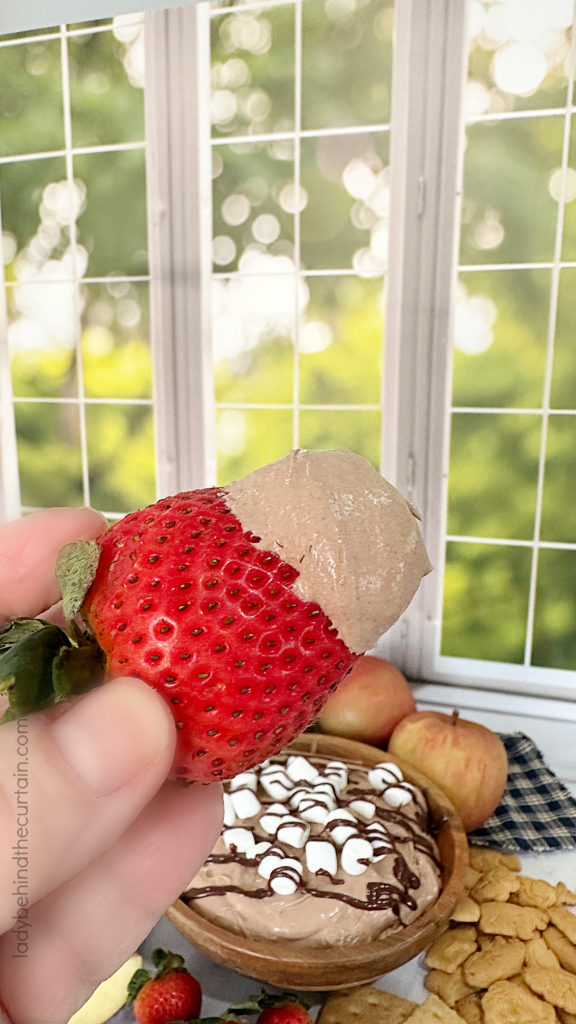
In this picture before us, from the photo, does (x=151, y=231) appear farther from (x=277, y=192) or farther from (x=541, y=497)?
(x=541, y=497)

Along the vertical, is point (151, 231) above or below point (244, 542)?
above

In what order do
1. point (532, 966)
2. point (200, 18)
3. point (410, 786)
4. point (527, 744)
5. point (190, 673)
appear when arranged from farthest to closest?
point (200, 18)
point (527, 744)
point (410, 786)
point (532, 966)
point (190, 673)

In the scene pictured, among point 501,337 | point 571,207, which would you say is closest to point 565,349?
point 501,337

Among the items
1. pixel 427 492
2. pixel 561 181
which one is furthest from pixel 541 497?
pixel 561 181

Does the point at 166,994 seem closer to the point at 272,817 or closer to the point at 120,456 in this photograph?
the point at 272,817

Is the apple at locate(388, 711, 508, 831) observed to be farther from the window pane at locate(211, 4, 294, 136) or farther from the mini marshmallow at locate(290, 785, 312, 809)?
the window pane at locate(211, 4, 294, 136)
